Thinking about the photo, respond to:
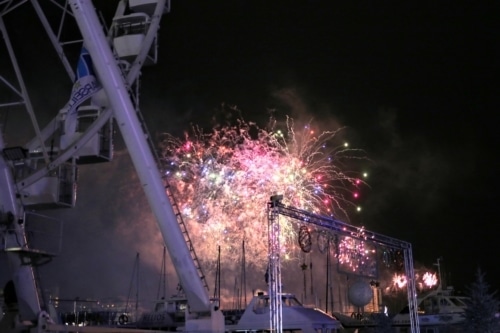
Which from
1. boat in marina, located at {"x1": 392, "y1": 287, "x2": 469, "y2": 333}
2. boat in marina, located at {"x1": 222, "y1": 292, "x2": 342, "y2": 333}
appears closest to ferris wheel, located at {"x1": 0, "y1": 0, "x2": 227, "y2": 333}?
boat in marina, located at {"x1": 222, "y1": 292, "x2": 342, "y2": 333}

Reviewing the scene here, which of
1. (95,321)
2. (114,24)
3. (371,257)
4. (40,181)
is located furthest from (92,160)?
(371,257)

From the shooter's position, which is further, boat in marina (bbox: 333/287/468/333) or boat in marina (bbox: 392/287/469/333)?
boat in marina (bbox: 392/287/469/333)

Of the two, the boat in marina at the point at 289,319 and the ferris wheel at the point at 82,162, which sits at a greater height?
the ferris wheel at the point at 82,162

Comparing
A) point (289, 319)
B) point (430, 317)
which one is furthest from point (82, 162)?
point (430, 317)

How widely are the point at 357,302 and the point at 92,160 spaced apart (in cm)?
1860

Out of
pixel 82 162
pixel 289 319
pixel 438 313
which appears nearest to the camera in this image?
pixel 82 162

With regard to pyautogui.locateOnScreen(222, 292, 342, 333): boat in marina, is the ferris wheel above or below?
above

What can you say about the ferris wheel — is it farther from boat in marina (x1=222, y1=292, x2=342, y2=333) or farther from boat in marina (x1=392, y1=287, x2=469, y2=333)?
boat in marina (x1=392, y1=287, x2=469, y2=333)

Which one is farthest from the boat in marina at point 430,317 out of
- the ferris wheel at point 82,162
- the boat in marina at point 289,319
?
the ferris wheel at point 82,162

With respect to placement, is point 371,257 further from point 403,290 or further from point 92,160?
point 92,160

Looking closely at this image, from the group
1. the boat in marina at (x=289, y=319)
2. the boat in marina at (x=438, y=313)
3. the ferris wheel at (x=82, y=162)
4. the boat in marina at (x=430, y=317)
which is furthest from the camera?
the boat in marina at (x=438, y=313)

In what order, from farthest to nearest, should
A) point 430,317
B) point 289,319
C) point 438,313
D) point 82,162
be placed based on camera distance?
1. point 438,313
2. point 430,317
3. point 289,319
4. point 82,162

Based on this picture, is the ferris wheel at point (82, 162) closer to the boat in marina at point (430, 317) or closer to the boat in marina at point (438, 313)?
the boat in marina at point (430, 317)

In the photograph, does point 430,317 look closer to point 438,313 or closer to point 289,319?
point 438,313
